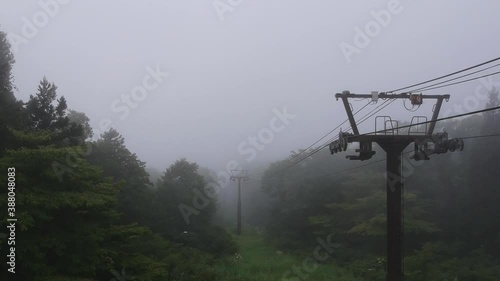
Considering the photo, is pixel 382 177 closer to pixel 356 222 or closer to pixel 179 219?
pixel 356 222

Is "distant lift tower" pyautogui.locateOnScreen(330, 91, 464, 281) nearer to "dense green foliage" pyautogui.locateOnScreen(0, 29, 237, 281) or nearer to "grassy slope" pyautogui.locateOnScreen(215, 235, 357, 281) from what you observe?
"dense green foliage" pyautogui.locateOnScreen(0, 29, 237, 281)

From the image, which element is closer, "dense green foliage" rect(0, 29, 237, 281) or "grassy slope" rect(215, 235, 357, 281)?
"dense green foliage" rect(0, 29, 237, 281)

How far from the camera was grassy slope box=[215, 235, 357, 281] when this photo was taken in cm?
2625

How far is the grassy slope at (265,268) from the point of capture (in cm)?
2625

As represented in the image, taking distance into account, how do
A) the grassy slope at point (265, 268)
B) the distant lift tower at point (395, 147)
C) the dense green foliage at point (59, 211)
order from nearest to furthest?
1. the dense green foliage at point (59, 211)
2. the distant lift tower at point (395, 147)
3. the grassy slope at point (265, 268)

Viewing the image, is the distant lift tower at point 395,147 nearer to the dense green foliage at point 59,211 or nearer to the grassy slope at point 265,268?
the dense green foliage at point 59,211

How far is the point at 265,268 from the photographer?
30078 mm

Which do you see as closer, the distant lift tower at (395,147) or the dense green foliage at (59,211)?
the dense green foliage at (59,211)

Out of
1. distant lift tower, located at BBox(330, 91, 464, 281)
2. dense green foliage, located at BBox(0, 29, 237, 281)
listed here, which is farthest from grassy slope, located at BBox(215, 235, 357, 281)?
distant lift tower, located at BBox(330, 91, 464, 281)

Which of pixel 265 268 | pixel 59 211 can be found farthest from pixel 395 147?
pixel 265 268

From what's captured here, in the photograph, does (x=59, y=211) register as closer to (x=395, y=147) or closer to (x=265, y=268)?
(x=395, y=147)

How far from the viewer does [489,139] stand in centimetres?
3091

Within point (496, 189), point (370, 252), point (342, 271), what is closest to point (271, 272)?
point (342, 271)

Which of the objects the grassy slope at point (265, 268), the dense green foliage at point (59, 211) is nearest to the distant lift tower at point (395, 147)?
the dense green foliage at point (59, 211)
